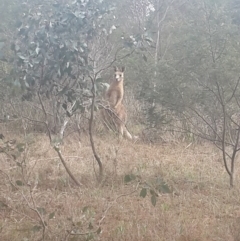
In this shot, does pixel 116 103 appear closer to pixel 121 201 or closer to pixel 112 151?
pixel 112 151

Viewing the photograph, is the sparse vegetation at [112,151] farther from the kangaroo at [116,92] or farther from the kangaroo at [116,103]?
the kangaroo at [116,92]

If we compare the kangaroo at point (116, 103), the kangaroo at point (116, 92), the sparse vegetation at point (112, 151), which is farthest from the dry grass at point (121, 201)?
the kangaroo at point (116, 92)

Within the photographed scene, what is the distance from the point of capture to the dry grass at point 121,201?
15.1ft

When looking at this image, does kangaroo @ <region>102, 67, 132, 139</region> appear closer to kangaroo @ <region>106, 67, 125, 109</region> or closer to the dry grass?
kangaroo @ <region>106, 67, 125, 109</region>

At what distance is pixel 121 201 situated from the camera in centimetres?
566

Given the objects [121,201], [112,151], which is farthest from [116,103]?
[121,201]

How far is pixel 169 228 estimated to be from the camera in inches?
184

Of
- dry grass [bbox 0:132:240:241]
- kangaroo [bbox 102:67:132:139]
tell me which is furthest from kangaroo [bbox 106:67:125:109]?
dry grass [bbox 0:132:240:241]

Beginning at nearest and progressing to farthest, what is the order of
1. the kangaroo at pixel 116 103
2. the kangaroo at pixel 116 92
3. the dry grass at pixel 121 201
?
the dry grass at pixel 121 201 < the kangaroo at pixel 116 103 < the kangaroo at pixel 116 92

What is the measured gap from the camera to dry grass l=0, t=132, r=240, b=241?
4.60 m

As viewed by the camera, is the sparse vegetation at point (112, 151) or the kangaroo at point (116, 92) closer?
the sparse vegetation at point (112, 151)

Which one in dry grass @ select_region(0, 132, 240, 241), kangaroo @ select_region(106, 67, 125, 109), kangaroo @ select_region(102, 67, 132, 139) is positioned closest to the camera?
dry grass @ select_region(0, 132, 240, 241)

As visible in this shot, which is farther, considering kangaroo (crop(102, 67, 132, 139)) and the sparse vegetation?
kangaroo (crop(102, 67, 132, 139))

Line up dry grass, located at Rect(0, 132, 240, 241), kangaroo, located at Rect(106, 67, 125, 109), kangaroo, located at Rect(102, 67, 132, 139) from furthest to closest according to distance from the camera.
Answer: kangaroo, located at Rect(106, 67, 125, 109)
kangaroo, located at Rect(102, 67, 132, 139)
dry grass, located at Rect(0, 132, 240, 241)
